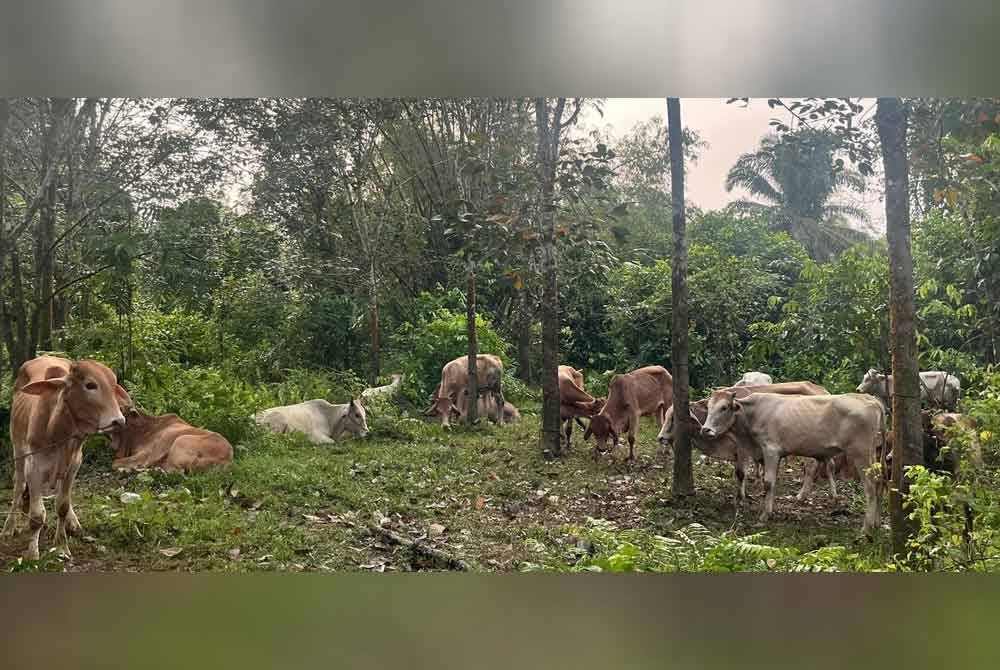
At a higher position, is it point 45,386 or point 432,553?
point 45,386

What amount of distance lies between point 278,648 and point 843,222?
3393 millimetres

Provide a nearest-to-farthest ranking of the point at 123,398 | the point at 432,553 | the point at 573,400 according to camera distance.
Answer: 1. the point at 432,553
2. the point at 123,398
3. the point at 573,400

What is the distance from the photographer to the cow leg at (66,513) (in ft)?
14.2

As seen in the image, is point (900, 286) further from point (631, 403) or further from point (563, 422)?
point (563, 422)

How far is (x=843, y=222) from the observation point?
4.51 m

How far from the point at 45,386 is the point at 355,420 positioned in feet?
4.97

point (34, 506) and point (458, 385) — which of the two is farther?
point (458, 385)

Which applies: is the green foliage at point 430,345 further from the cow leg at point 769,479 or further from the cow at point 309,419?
the cow leg at point 769,479

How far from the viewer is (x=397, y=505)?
4.37 metres

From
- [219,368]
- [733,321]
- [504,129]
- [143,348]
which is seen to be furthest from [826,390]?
[143,348]

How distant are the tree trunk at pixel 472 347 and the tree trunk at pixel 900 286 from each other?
2.11 meters

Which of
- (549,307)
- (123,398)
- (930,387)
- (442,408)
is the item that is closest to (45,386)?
(123,398)

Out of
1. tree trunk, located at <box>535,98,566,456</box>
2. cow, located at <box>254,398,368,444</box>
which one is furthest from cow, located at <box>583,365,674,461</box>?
cow, located at <box>254,398,368,444</box>

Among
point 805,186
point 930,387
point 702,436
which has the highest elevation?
point 805,186
